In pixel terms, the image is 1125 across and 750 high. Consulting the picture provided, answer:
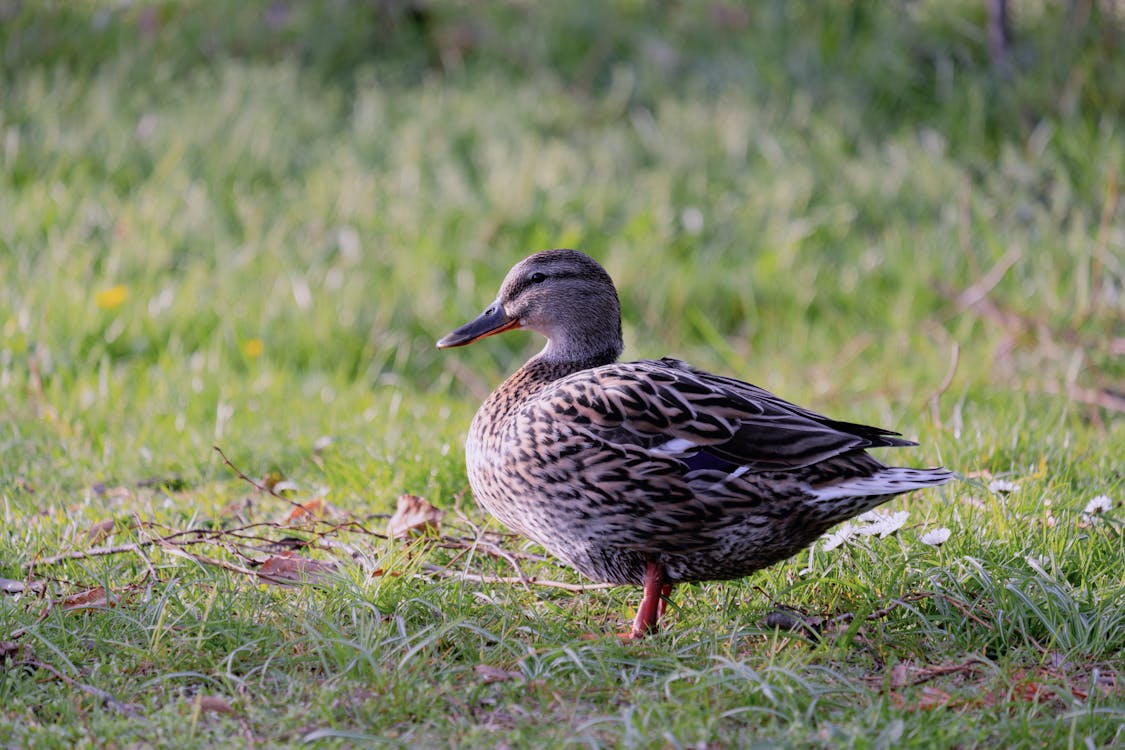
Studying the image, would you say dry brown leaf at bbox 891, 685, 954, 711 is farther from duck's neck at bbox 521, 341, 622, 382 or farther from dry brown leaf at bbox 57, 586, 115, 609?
dry brown leaf at bbox 57, 586, 115, 609

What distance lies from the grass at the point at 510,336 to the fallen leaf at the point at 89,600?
0.03m

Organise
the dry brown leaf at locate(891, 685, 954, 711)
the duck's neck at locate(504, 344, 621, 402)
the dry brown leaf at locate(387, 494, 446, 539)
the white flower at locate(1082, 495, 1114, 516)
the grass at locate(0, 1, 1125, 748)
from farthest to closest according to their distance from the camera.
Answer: the dry brown leaf at locate(387, 494, 446, 539)
the duck's neck at locate(504, 344, 621, 402)
the white flower at locate(1082, 495, 1114, 516)
the grass at locate(0, 1, 1125, 748)
the dry brown leaf at locate(891, 685, 954, 711)

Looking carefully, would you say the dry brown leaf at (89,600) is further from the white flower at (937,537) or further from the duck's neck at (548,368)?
the white flower at (937,537)

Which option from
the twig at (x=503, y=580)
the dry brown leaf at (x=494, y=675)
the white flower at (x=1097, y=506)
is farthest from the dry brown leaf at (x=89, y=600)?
the white flower at (x=1097, y=506)

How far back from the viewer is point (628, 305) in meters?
6.94

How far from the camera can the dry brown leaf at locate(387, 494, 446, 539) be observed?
13.0ft

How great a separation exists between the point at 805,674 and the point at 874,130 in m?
6.00

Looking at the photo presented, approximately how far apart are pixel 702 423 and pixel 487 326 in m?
1.13

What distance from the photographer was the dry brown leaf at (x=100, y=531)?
12.7 ft

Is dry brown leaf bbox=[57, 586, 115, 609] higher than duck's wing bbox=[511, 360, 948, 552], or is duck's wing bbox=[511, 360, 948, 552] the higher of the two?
duck's wing bbox=[511, 360, 948, 552]

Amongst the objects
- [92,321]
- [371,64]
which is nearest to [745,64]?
[371,64]

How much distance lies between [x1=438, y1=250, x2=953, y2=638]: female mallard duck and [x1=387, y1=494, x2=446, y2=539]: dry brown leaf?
0.46 m

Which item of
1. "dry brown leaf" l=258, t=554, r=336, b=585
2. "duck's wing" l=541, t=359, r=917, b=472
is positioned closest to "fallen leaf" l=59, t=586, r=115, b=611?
"dry brown leaf" l=258, t=554, r=336, b=585

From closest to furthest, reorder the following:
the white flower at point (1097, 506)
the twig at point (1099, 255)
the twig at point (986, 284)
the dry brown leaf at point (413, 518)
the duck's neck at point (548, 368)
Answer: the white flower at point (1097, 506) → the duck's neck at point (548, 368) → the dry brown leaf at point (413, 518) → the twig at point (1099, 255) → the twig at point (986, 284)
